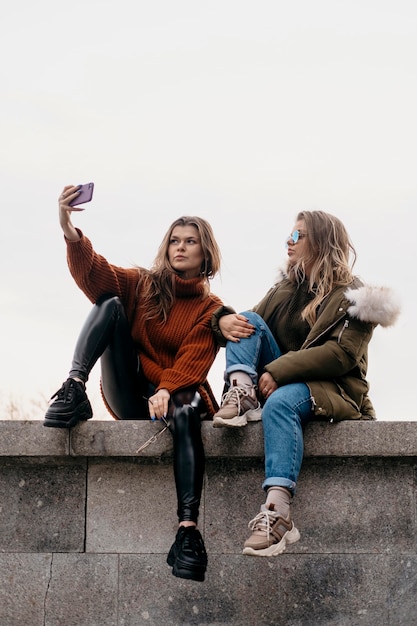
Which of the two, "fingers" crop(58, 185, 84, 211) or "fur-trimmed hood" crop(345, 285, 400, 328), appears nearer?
"fur-trimmed hood" crop(345, 285, 400, 328)

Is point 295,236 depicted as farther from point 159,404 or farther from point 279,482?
point 279,482

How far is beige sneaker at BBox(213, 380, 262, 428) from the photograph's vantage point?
464 centimetres

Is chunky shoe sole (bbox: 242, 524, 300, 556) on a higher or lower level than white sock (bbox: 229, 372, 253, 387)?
lower

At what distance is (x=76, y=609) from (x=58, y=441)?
95 centimetres

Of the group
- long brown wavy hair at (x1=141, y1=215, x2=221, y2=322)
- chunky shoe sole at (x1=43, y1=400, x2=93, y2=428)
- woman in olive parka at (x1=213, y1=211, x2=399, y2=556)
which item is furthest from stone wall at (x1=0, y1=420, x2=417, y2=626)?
long brown wavy hair at (x1=141, y1=215, x2=221, y2=322)

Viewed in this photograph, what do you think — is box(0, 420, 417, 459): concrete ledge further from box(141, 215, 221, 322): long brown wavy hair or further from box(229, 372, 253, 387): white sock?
box(141, 215, 221, 322): long brown wavy hair

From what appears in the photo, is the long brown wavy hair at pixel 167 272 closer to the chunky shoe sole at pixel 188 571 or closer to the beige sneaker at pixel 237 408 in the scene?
the beige sneaker at pixel 237 408

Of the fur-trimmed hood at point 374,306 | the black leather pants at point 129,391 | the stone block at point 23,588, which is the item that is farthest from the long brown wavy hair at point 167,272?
the stone block at point 23,588

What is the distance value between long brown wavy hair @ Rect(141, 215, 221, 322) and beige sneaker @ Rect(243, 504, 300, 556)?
147 cm

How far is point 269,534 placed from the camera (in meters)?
4.35

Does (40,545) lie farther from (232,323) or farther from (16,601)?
(232,323)

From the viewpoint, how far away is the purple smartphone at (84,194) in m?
5.03

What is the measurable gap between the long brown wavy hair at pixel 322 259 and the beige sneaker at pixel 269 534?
1267 mm

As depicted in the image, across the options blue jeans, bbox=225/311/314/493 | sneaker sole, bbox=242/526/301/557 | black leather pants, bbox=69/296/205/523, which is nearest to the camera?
sneaker sole, bbox=242/526/301/557
